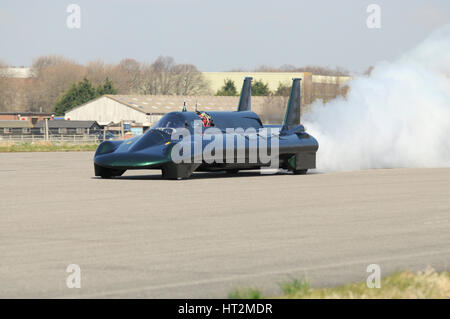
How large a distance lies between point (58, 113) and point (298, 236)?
4803 inches

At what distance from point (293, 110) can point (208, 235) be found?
43.7ft

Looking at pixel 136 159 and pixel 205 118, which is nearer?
pixel 136 159

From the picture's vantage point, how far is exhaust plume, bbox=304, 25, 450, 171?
26125 millimetres

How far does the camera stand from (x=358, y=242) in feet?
32.6

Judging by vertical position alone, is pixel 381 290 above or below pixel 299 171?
above

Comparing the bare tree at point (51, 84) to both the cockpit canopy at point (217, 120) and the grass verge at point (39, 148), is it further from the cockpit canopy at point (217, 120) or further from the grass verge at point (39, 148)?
the cockpit canopy at point (217, 120)

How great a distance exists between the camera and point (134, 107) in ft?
372

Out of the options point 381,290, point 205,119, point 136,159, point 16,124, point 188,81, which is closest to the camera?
point 381,290

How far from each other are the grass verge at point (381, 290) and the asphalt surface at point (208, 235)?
0.28 m

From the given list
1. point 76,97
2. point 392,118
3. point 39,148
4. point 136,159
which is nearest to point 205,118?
point 136,159

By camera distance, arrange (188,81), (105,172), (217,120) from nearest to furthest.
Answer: (105,172) < (217,120) < (188,81)

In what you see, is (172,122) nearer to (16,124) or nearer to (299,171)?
(299,171)

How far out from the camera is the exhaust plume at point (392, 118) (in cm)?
2612

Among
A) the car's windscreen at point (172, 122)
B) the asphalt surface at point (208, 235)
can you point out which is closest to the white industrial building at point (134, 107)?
the car's windscreen at point (172, 122)
